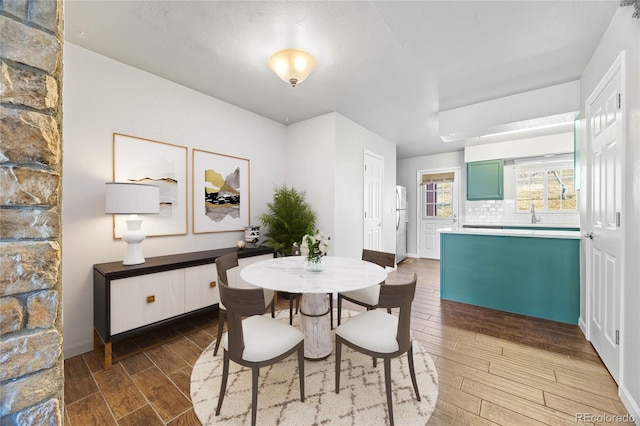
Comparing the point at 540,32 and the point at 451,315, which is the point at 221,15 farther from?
the point at 451,315

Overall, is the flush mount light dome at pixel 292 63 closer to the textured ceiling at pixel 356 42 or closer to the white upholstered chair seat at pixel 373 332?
the textured ceiling at pixel 356 42

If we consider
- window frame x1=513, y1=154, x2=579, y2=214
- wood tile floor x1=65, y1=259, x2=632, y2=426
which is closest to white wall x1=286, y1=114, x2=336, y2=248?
wood tile floor x1=65, y1=259, x2=632, y2=426

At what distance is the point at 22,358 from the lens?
48 centimetres

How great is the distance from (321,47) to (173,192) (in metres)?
2.07

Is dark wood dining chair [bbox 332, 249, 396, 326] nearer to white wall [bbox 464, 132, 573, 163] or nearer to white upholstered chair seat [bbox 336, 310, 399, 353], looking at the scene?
white upholstered chair seat [bbox 336, 310, 399, 353]

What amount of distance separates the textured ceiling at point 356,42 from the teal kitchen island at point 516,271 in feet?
5.66

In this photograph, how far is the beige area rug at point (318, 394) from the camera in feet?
5.17

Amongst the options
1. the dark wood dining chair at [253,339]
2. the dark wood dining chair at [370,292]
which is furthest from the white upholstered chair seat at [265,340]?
the dark wood dining chair at [370,292]

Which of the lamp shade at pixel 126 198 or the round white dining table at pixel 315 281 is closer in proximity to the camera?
the round white dining table at pixel 315 281

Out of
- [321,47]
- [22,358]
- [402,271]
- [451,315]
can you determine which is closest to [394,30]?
[321,47]

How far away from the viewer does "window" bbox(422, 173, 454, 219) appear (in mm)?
6309

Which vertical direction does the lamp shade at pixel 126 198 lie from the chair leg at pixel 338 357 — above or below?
above

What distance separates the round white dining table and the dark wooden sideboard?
820mm

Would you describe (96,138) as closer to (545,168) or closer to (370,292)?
(370,292)
